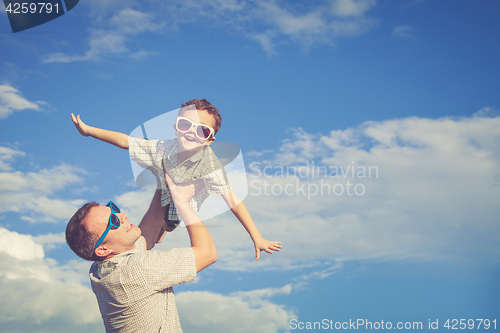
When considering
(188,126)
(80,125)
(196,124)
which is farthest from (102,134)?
(196,124)

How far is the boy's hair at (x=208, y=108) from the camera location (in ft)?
16.1

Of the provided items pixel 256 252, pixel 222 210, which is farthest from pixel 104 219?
pixel 256 252

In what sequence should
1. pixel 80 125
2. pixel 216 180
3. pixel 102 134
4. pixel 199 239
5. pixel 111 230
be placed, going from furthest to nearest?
pixel 216 180, pixel 102 134, pixel 80 125, pixel 199 239, pixel 111 230

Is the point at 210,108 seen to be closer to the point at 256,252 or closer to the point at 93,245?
the point at 256,252

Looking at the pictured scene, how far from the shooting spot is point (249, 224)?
4988 mm

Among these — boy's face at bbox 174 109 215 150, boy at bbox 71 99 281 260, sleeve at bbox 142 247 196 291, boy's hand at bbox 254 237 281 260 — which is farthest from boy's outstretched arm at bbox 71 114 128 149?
boy's hand at bbox 254 237 281 260

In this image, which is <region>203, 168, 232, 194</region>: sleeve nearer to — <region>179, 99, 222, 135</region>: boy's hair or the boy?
the boy

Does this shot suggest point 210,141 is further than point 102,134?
Yes

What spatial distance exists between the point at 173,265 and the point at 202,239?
38cm

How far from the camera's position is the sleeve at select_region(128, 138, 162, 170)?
4729 millimetres

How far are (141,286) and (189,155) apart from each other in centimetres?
185

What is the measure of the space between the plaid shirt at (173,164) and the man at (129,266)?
3.66ft

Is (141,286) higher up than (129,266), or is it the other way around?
(129,266)

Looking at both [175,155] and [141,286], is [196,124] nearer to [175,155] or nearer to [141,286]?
[175,155]
